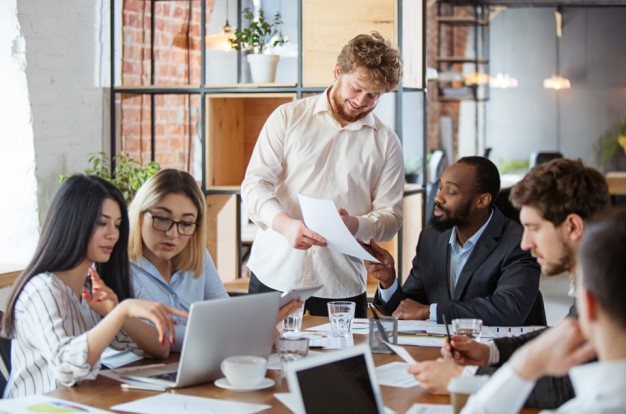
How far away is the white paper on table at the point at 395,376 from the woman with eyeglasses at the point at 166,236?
0.67 m

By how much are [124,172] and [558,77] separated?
10318 mm

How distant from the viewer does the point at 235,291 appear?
4930mm

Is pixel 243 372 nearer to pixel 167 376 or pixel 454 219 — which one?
pixel 167 376

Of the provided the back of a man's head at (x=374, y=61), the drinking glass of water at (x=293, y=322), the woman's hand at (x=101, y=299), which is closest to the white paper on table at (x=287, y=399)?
the woman's hand at (x=101, y=299)

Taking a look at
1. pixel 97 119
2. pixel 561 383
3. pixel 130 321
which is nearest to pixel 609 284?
pixel 561 383

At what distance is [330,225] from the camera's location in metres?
3.02

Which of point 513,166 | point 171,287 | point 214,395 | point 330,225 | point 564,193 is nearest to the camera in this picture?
point 214,395

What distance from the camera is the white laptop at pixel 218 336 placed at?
217 centimetres

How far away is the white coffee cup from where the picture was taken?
2.22 meters

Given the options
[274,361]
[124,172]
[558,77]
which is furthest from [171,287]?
[558,77]

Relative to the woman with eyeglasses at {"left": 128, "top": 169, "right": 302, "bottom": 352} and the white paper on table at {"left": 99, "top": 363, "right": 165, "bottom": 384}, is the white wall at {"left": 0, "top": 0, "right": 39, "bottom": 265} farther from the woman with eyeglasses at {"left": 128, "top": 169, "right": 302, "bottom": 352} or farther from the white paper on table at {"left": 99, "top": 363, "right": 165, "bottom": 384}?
the white paper on table at {"left": 99, "top": 363, "right": 165, "bottom": 384}

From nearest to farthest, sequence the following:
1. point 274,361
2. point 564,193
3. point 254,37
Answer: point 564,193 < point 274,361 < point 254,37

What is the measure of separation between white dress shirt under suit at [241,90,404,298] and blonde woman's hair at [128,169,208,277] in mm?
517

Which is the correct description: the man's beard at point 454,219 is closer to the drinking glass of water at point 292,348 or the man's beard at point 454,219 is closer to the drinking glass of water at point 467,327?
the drinking glass of water at point 467,327
